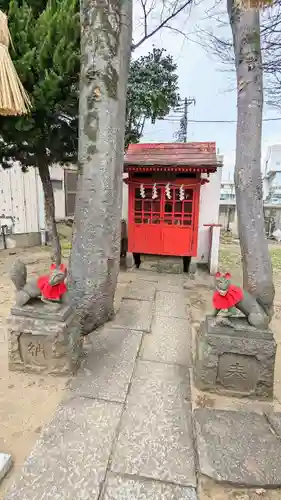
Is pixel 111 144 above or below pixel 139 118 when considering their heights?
below

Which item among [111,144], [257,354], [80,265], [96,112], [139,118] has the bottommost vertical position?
[257,354]

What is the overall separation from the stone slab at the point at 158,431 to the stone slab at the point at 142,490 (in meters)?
0.04

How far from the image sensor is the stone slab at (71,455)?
5.56 feet

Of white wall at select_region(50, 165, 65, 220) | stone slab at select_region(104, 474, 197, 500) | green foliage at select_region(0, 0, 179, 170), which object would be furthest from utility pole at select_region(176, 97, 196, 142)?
stone slab at select_region(104, 474, 197, 500)

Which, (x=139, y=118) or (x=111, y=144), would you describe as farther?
(x=139, y=118)

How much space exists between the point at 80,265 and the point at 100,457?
7.01 ft

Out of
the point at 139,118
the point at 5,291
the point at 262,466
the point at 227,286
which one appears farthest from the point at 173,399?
the point at 139,118

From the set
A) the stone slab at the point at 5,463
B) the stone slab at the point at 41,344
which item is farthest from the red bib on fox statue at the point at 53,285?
the stone slab at the point at 5,463

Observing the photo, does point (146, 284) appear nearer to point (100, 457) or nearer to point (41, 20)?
point (100, 457)

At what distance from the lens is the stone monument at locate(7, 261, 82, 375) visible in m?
2.71

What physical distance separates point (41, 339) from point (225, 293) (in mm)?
1842

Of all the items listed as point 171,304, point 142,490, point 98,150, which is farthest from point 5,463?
point 171,304

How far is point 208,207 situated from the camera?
7406mm

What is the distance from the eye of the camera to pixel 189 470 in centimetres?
187
